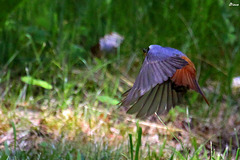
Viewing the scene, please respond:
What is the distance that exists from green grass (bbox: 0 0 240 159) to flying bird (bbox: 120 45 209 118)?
0.31m

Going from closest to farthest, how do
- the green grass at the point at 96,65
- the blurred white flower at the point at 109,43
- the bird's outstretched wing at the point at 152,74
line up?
1. the bird's outstretched wing at the point at 152,74
2. the green grass at the point at 96,65
3. the blurred white flower at the point at 109,43

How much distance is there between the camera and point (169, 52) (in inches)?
56.3

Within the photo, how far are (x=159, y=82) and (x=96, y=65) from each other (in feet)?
5.36

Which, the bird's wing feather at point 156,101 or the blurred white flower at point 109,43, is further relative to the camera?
the blurred white flower at point 109,43

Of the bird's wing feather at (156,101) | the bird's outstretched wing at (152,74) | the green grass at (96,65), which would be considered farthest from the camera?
the green grass at (96,65)

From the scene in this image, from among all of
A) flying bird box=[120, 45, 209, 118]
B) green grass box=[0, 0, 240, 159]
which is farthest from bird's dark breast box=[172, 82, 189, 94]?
green grass box=[0, 0, 240, 159]

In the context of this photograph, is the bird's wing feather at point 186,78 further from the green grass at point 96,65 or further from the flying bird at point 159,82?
the green grass at point 96,65

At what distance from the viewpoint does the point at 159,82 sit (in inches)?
49.6

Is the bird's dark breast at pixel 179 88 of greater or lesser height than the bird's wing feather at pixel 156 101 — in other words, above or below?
above

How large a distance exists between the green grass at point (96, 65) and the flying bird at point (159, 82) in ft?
1.00

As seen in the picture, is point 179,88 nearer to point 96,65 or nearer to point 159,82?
point 159,82

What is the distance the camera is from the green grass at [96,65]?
6.39ft

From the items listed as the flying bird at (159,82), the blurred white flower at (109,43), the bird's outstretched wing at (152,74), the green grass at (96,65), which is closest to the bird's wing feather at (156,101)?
the flying bird at (159,82)

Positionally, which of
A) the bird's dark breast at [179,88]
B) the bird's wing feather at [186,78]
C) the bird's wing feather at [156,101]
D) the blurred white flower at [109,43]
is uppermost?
the blurred white flower at [109,43]
